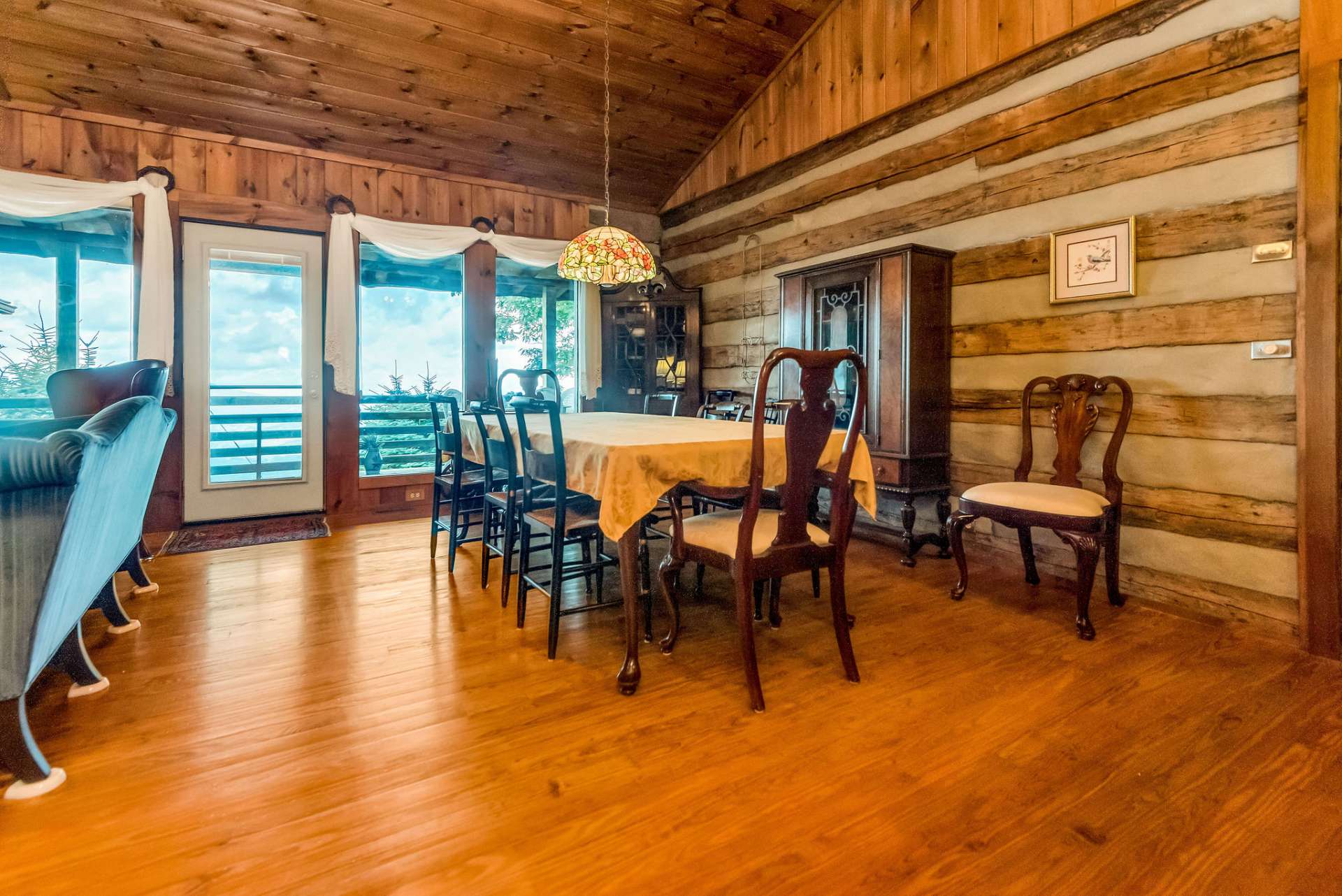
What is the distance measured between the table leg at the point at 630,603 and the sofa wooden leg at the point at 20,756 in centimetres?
141

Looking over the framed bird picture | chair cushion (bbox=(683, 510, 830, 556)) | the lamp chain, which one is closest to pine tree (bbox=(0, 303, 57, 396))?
the lamp chain

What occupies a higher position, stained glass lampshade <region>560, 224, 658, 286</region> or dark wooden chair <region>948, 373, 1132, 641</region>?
stained glass lampshade <region>560, 224, 658, 286</region>

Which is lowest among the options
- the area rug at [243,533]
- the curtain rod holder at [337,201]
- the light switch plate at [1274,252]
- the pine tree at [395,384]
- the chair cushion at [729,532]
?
the area rug at [243,533]

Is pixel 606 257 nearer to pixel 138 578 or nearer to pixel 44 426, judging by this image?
pixel 44 426

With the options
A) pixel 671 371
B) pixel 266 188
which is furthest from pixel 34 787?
pixel 671 371

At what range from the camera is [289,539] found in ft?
13.5

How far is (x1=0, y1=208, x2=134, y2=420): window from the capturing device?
13.7 ft

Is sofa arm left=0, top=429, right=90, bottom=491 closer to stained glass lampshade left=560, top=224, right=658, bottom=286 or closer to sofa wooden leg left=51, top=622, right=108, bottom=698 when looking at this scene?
sofa wooden leg left=51, top=622, right=108, bottom=698

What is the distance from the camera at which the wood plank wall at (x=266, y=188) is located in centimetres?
396

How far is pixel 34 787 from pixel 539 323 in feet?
16.7

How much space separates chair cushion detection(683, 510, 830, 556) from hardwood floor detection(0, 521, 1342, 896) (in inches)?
17.8

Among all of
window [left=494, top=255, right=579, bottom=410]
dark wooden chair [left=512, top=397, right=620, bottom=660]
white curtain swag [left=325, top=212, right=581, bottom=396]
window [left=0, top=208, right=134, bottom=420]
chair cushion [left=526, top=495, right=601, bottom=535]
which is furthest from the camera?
window [left=494, top=255, right=579, bottom=410]

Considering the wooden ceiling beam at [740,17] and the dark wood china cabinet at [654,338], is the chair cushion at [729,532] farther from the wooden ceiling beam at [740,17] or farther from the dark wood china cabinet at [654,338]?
the wooden ceiling beam at [740,17]

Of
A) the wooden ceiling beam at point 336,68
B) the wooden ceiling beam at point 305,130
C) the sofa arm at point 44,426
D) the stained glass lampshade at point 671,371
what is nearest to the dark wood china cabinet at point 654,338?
the stained glass lampshade at point 671,371
